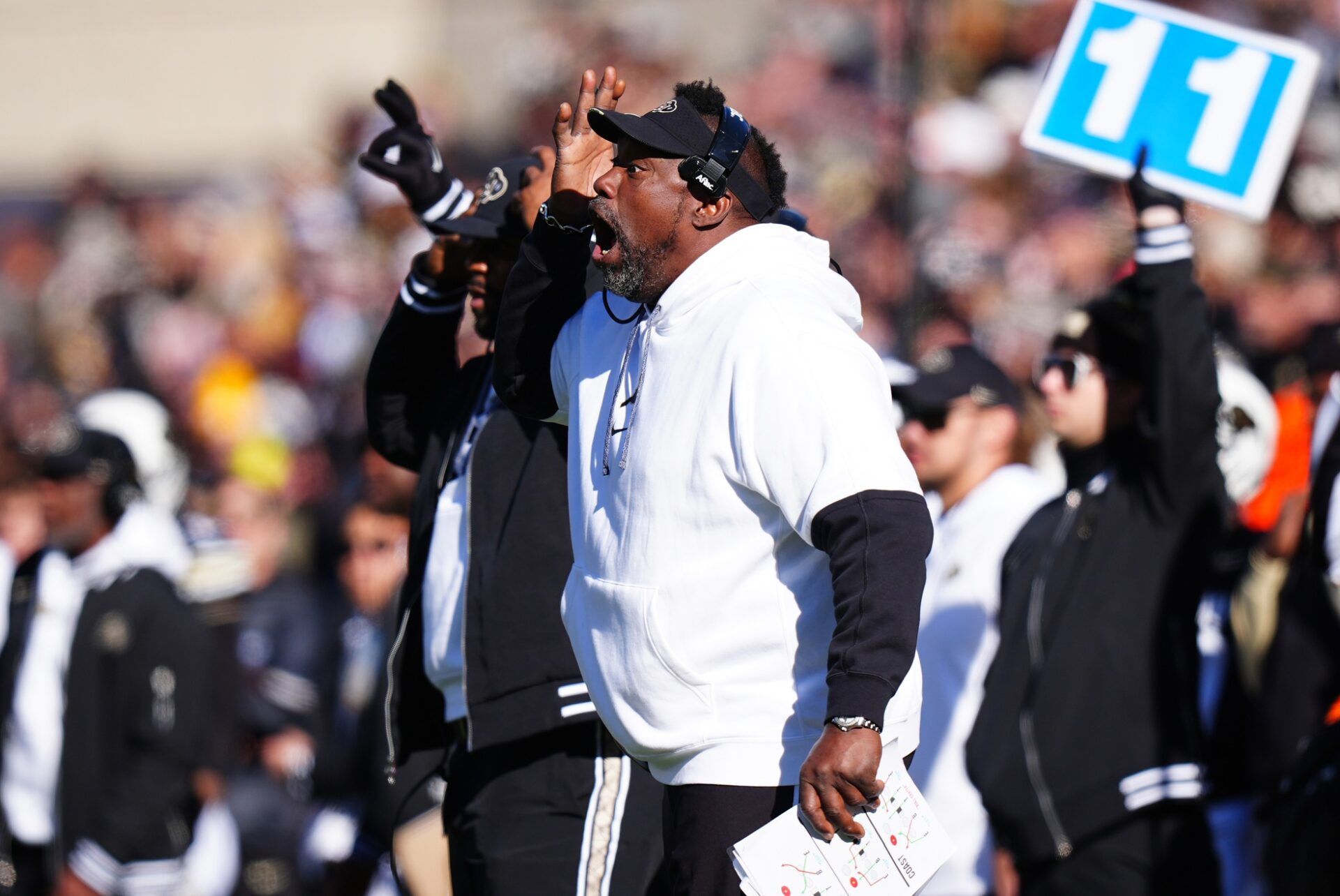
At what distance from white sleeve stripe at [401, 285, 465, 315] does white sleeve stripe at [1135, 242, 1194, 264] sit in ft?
5.84

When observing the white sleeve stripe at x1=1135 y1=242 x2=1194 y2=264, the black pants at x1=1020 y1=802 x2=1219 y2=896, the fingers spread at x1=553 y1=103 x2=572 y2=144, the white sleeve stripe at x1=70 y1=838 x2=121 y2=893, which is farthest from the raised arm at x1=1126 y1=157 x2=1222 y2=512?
the white sleeve stripe at x1=70 y1=838 x2=121 y2=893

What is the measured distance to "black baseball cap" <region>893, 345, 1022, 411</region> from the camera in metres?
5.92

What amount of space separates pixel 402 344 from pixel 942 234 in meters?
6.05

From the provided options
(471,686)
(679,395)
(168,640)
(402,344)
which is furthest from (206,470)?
(679,395)

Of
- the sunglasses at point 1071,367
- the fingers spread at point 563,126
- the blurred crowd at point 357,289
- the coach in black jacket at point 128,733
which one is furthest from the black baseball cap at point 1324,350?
the coach in black jacket at point 128,733

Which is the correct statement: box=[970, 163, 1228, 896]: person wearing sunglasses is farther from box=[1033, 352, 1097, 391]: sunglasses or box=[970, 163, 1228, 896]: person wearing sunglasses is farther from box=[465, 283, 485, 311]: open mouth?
box=[465, 283, 485, 311]: open mouth

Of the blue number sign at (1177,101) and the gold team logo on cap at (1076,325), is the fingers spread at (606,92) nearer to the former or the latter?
the blue number sign at (1177,101)

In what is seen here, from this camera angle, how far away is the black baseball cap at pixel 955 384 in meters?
5.92

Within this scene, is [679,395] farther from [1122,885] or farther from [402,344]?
[1122,885]

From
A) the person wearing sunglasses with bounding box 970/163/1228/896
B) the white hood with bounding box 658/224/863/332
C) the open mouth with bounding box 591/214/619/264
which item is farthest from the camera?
the person wearing sunglasses with bounding box 970/163/1228/896

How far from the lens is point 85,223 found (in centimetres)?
1591

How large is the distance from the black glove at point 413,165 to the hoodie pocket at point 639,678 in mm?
1523

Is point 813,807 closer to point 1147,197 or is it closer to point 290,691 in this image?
point 1147,197

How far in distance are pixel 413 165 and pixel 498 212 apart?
0.31 meters
